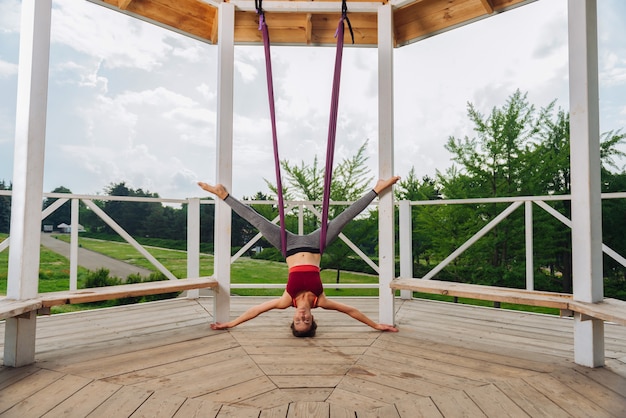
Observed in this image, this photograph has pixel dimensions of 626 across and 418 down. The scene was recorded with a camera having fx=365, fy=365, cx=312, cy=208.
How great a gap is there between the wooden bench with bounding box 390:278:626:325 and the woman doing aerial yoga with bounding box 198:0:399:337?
0.44 m

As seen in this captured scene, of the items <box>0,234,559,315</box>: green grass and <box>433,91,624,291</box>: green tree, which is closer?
<box>433,91,624,291</box>: green tree

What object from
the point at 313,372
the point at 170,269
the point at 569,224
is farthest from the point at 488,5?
the point at 170,269

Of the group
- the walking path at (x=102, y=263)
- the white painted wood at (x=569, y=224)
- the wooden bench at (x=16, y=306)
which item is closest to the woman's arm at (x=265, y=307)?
the wooden bench at (x=16, y=306)

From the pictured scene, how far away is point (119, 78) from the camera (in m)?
7.85

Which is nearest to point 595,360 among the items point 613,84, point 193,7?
point 193,7

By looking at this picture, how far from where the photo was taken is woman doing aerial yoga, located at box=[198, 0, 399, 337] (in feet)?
7.31

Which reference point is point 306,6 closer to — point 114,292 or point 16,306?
point 114,292

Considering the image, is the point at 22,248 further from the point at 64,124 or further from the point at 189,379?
the point at 64,124

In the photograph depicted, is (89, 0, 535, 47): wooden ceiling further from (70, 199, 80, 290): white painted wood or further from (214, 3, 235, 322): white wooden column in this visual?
(70, 199, 80, 290): white painted wood

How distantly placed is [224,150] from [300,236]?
831mm

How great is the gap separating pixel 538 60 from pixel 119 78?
807 centimetres

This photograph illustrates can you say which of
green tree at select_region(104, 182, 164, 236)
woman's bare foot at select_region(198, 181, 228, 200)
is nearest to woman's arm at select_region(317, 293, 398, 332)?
woman's bare foot at select_region(198, 181, 228, 200)

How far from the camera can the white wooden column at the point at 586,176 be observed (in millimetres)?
Answer: 1833

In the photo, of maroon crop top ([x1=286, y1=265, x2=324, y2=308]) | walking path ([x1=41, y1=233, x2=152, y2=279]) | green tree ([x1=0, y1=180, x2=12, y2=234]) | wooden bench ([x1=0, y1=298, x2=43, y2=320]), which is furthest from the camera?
walking path ([x1=41, y1=233, x2=152, y2=279])
